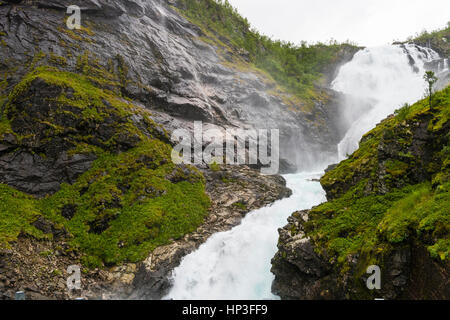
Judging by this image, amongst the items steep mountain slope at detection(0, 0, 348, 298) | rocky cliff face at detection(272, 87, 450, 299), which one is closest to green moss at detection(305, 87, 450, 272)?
rocky cliff face at detection(272, 87, 450, 299)

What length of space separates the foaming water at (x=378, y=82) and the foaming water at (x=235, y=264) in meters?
22.7

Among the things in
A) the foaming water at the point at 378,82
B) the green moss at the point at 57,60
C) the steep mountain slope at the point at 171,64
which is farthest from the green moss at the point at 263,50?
the green moss at the point at 57,60

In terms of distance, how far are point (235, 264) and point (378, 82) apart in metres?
42.4

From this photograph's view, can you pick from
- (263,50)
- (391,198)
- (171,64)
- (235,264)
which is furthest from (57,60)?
(263,50)

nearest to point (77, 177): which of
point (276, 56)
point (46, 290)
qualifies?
point (46, 290)

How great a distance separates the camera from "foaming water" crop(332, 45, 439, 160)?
36.2 metres

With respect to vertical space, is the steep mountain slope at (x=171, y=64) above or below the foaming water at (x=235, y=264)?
above

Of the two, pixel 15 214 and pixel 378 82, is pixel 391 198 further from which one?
pixel 378 82

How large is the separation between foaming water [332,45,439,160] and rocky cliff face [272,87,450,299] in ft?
80.1

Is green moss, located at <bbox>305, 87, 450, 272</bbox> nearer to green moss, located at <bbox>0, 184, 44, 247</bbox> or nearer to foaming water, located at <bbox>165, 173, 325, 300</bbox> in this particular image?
foaming water, located at <bbox>165, 173, 325, 300</bbox>

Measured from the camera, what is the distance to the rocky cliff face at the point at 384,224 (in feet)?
20.8

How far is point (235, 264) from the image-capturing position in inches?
506

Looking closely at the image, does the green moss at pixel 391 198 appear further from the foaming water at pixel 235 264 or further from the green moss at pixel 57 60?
the green moss at pixel 57 60

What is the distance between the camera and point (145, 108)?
70.4 feet
